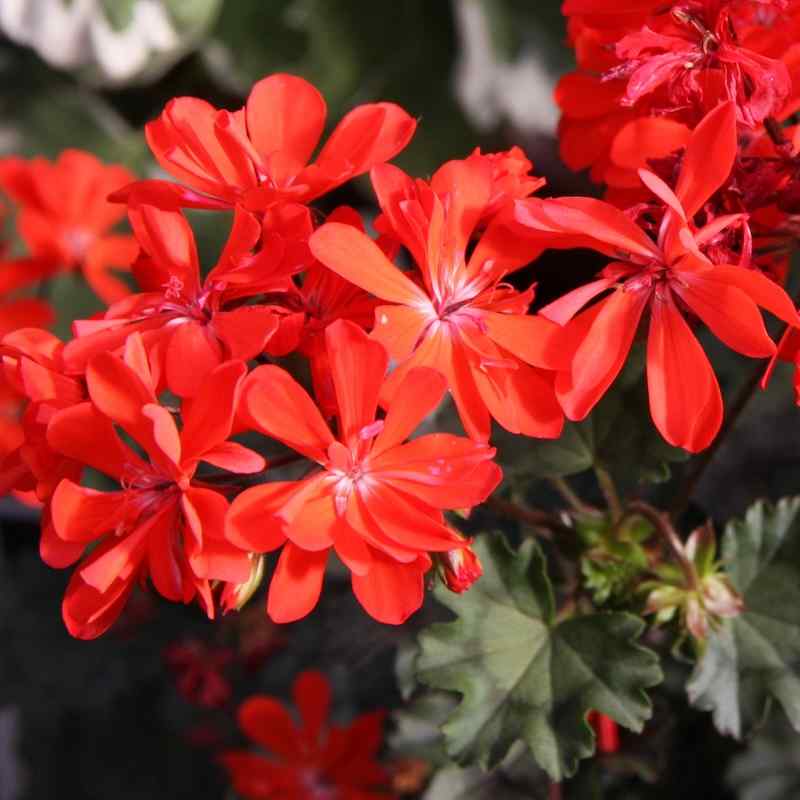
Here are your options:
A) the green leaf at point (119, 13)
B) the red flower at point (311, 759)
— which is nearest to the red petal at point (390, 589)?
the red flower at point (311, 759)

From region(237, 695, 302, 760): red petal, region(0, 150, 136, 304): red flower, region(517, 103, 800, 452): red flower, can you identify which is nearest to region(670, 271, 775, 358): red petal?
region(517, 103, 800, 452): red flower

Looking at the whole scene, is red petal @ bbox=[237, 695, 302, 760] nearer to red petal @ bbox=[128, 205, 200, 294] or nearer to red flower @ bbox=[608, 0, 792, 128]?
red petal @ bbox=[128, 205, 200, 294]

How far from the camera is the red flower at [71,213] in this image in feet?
4.72

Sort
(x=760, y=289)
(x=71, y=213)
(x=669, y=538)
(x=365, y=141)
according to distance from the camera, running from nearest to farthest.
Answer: (x=760, y=289)
(x=365, y=141)
(x=669, y=538)
(x=71, y=213)

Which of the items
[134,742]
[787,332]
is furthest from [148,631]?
[787,332]

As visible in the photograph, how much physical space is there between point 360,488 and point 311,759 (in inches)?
29.4

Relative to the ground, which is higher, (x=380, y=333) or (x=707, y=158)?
(x=707, y=158)

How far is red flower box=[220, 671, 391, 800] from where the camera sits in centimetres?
120

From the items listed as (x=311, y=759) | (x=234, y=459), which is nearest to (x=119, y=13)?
(x=311, y=759)

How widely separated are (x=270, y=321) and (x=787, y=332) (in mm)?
287

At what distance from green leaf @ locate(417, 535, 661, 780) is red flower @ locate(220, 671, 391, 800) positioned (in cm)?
41

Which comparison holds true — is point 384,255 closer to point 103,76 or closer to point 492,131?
point 492,131

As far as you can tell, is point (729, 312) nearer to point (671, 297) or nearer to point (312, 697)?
point (671, 297)

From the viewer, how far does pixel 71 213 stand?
4.77ft
